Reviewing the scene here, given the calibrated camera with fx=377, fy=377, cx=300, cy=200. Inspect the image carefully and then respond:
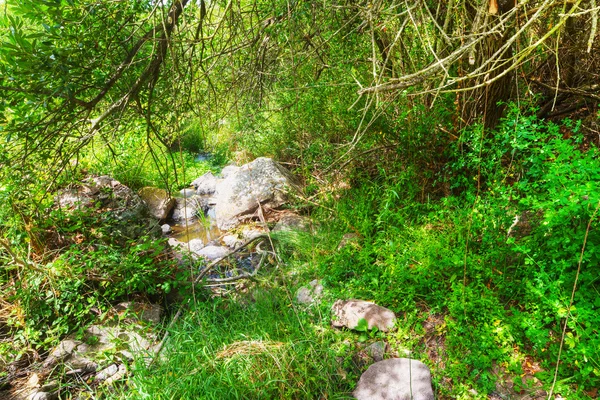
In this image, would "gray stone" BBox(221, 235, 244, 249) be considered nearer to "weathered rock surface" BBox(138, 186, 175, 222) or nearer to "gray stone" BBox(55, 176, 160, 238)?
"gray stone" BBox(55, 176, 160, 238)

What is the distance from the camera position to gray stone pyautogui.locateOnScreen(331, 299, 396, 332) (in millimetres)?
2732

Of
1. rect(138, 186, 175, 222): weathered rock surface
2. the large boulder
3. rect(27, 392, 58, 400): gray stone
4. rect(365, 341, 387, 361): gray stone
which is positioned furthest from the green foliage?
rect(138, 186, 175, 222): weathered rock surface

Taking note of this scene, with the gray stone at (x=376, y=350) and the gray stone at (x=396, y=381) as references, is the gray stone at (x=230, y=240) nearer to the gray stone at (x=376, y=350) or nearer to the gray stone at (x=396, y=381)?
the gray stone at (x=376, y=350)

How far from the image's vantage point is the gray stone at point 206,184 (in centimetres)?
795

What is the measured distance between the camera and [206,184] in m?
8.09

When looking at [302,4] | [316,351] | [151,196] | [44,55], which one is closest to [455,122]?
[302,4]

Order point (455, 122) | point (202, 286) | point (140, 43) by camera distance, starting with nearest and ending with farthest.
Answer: point (140, 43) → point (455, 122) → point (202, 286)

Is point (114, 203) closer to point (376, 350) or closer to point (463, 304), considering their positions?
point (376, 350)

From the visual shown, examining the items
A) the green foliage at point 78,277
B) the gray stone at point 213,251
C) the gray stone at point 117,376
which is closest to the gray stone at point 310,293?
the green foliage at point 78,277

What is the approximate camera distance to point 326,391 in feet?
7.55

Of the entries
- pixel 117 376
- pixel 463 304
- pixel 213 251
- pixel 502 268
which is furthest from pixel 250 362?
pixel 213 251

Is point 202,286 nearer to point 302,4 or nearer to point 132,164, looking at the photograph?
point 302,4

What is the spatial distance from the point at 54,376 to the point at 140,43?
→ 2494mm

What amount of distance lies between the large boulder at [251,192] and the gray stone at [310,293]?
8.06 ft
